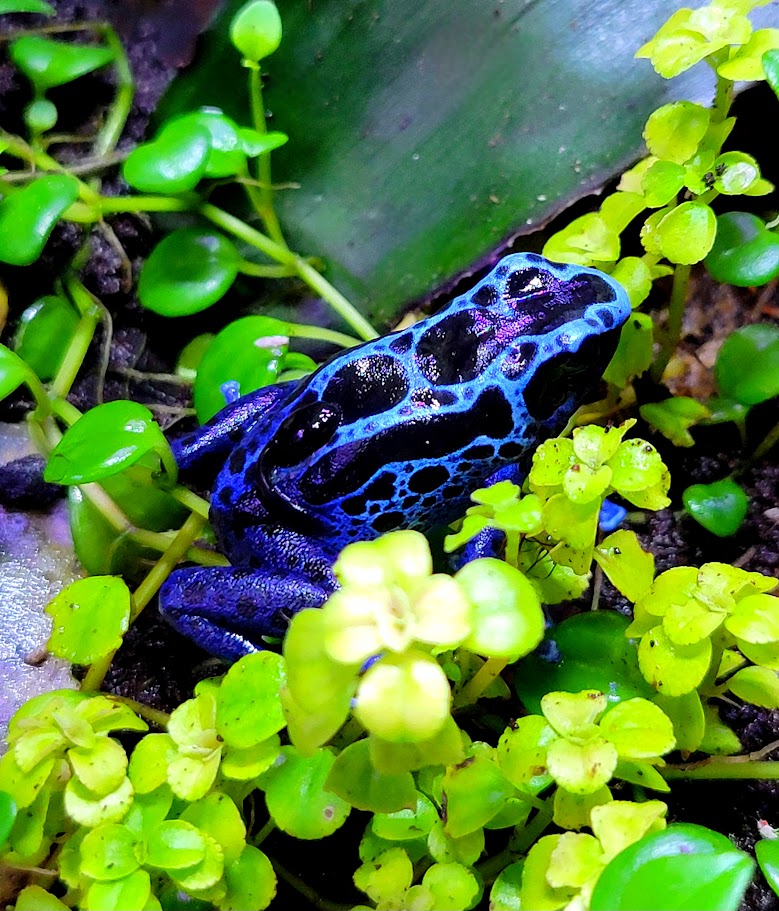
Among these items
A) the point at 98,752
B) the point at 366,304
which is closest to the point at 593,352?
the point at 366,304

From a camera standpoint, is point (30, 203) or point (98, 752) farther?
point (30, 203)

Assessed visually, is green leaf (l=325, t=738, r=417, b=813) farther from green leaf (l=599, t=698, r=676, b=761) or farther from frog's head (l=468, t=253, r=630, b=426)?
frog's head (l=468, t=253, r=630, b=426)

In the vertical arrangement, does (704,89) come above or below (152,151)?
below

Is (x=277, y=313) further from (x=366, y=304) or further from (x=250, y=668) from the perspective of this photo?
(x=250, y=668)

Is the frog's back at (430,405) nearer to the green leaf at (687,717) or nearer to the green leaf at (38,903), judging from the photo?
the green leaf at (687,717)

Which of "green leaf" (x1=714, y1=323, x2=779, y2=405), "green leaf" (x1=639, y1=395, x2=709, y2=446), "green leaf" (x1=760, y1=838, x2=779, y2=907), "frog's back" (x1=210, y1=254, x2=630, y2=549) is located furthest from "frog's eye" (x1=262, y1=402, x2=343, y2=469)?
"green leaf" (x1=760, y1=838, x2=779, y2=907)

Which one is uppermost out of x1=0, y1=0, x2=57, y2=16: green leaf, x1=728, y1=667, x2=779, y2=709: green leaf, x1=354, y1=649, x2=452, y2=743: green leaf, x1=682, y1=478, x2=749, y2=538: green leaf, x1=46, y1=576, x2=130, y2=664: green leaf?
x1=0, y1=0, x2=57, y2=16: green leaf
